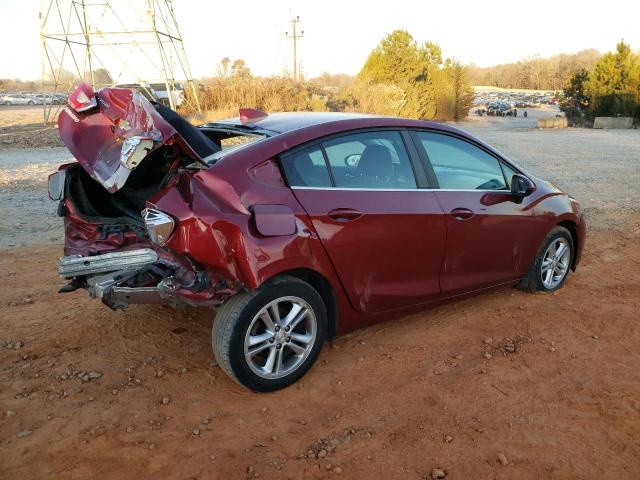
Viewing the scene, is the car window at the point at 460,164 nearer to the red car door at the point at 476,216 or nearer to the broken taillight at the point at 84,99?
the red car door at the point at 476,216

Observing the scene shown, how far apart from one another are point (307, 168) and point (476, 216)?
1439mm

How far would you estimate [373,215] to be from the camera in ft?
11.8

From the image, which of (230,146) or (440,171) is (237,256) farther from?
(440,171)

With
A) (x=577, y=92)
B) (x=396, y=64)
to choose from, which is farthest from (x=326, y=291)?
(x=577, y=92)

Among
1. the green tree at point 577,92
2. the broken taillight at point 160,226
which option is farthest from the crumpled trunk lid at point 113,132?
the green tree at point 577,92

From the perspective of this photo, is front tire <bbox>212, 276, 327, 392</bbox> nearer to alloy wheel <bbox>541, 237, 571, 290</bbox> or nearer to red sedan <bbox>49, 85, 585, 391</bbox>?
red sedan <bbox>49, 85, 585, 391</bbox>

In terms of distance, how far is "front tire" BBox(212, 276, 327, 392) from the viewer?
3.20 m

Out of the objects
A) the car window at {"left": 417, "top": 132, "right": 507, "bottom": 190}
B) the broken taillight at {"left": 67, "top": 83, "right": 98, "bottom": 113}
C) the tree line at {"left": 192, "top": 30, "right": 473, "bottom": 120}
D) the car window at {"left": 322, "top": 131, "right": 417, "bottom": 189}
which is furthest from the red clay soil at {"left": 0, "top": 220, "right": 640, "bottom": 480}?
the tree line at {"left": 192, "top": 30, "right": 473, "bottom": 120}

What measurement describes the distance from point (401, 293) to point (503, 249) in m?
1.10

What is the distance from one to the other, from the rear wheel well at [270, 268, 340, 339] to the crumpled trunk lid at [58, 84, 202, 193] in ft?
3.20

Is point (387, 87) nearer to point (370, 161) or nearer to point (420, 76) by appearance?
point (420, 76)

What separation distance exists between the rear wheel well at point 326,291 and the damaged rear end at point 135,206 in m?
0.48

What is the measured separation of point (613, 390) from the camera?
11.3 feet

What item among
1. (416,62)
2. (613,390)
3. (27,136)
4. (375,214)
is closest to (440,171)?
(375,214)
